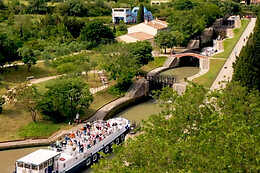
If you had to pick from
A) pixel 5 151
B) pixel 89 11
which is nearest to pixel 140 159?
pixel 5 151

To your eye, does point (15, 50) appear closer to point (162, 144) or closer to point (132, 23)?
point (162, 144)

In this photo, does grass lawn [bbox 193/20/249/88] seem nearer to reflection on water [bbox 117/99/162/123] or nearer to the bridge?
the bridge

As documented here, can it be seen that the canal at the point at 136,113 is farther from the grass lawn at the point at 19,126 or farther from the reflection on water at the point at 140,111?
the grass lawn at the point at 19,126

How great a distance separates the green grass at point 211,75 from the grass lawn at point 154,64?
7.64 meters

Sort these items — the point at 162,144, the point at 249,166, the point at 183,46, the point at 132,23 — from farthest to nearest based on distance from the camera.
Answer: the point at 132,23 < the point at 183,46 < the point at 162,144 < the point at 249,166

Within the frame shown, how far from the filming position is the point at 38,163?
29.1 meters

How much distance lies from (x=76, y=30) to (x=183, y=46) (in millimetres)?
19519

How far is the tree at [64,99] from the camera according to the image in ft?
131

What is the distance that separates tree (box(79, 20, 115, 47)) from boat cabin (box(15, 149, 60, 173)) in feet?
124

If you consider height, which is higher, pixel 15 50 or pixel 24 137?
pixel 15 50

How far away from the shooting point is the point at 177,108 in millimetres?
26688

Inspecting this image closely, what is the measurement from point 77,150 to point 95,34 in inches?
1432

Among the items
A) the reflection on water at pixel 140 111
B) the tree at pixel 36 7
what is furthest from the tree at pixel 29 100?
the tree at pixel 36 7

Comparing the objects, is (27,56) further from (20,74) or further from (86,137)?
(86,137)
